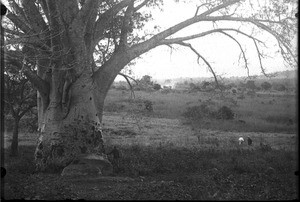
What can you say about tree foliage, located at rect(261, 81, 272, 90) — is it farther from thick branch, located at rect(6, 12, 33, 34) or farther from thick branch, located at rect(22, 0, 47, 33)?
thick branch, located at rect(6, 12, 33, 34)

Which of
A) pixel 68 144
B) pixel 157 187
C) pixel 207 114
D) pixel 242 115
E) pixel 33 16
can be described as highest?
pixel 33 16

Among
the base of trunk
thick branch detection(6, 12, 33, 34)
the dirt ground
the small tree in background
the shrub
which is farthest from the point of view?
the shrub

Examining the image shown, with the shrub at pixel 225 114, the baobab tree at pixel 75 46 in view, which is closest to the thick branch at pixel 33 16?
the baobab tree at pixel 75 46

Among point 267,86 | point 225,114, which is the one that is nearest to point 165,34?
point 225,114

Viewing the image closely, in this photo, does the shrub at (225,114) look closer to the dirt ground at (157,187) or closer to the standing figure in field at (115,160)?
the standing figure in field at (115,160)

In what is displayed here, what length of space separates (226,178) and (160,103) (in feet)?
85.0

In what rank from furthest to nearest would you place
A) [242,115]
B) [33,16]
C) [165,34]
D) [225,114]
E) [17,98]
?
[242,115] < [225,114] < [17,98] < [165,34] < [33,16]

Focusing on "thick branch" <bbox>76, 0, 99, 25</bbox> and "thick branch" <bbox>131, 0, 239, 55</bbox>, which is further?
"thick branch" <bbox>131, 0, 239, 55</bbox>

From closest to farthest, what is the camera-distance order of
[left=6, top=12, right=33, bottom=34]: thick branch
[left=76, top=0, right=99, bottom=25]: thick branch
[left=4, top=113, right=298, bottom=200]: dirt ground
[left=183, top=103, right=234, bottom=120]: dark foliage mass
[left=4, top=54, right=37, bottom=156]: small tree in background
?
[left=4, top=113, right=298, bottom=200]: dirt ground < [left=6, top=12, right=33, bottom=34]: thick branch < [left=76, top=0, right=99, bottom=25]: thick branch < [left=4, top=54, right=37, bottom=156]: small tree in background < [left=183, top=103, right=234, bottom=120]: dark foliage mass

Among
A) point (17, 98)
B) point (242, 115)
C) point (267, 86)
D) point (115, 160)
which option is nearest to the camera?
point (115, 160)

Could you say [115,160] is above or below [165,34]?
below

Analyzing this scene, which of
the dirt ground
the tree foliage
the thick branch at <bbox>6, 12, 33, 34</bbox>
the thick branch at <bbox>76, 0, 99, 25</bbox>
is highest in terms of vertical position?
the thick branch at <bbox>76, 0, 99, 25</bbox>

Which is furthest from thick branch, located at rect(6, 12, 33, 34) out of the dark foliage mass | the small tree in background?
the dark foliage mass

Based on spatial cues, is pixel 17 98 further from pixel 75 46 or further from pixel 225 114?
pixel 225 114
